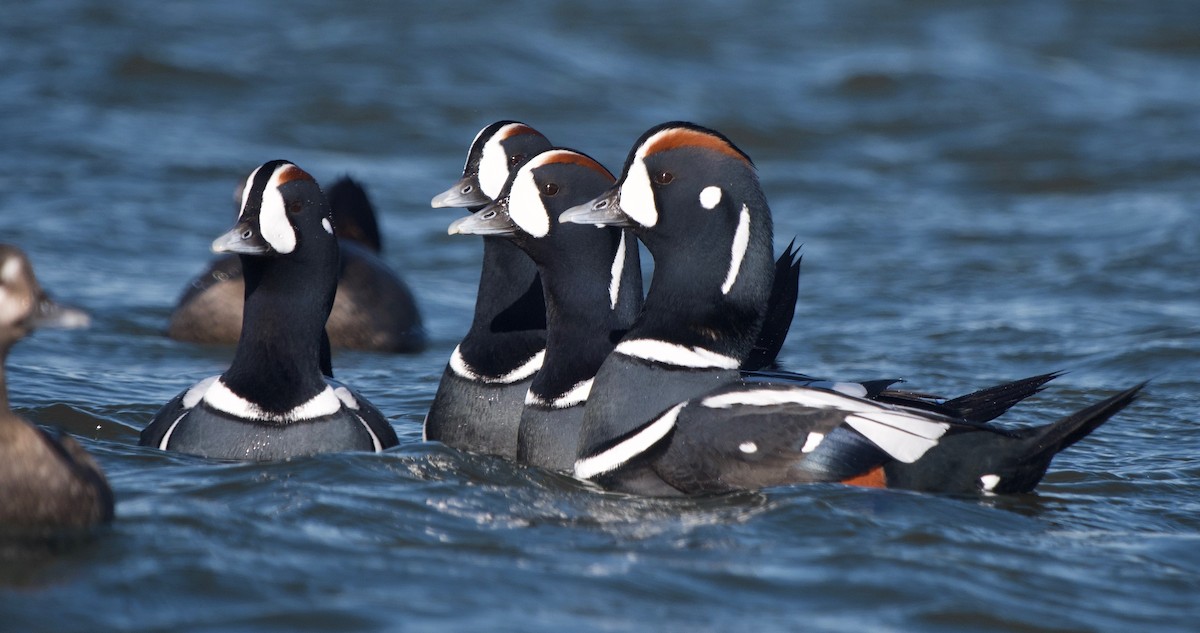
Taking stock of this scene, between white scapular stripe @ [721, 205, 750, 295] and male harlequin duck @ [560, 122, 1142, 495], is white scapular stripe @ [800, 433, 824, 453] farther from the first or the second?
white scapular stripe @ [721, 205, 750, 295]

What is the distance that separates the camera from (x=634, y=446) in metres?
6.21

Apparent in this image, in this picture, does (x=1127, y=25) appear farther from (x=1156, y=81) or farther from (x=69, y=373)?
(x=69, y=373)

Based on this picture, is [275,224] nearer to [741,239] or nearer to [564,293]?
[564,293]

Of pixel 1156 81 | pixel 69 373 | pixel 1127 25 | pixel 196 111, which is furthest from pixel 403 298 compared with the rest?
pixel 1127 25

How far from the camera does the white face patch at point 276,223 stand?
21.1 feet

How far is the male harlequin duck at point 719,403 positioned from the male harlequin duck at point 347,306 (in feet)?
12.8

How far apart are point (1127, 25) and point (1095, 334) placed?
1159 centimetres

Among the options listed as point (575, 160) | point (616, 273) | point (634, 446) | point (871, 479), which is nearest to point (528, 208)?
point (575, 160)

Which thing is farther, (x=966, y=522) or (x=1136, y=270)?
(x=1136, y=270)

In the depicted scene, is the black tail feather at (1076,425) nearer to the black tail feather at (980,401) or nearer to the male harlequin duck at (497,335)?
the black tail feather at (980,401)

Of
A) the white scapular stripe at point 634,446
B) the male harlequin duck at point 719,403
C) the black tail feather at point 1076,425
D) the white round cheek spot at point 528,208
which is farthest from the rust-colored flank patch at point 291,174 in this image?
the black tail feather at point 1076,425

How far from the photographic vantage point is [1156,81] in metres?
18.8

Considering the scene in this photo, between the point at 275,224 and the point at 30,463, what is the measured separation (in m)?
1.59

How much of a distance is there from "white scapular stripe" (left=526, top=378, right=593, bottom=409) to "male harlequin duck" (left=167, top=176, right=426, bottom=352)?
3.47 meters
